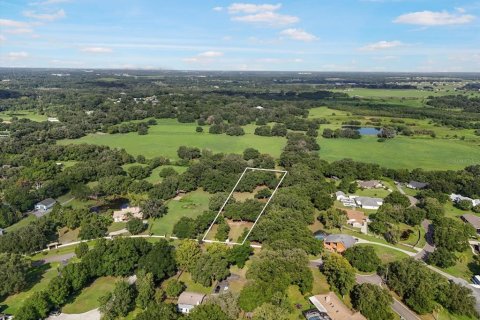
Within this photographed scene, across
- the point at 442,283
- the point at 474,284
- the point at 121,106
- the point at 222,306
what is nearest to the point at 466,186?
the point at 474,284

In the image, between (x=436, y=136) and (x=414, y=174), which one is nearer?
(x=414, y=174)

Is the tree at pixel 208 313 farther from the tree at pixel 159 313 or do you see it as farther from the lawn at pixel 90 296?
the lawn at pixel 90 296

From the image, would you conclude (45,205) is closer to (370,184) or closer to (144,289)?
(144,289)

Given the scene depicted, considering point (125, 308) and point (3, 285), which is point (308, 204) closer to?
point (125, 308)

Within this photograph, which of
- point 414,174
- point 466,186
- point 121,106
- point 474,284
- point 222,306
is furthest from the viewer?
point 121,106

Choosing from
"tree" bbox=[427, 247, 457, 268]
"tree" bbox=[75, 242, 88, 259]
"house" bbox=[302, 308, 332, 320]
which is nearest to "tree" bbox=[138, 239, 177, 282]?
"tree" bbox=[75, 242, 88, 259]

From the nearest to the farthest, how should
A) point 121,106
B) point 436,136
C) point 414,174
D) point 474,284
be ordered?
point 474,284 < point 414,174 < point 436,136 < point 121,106
